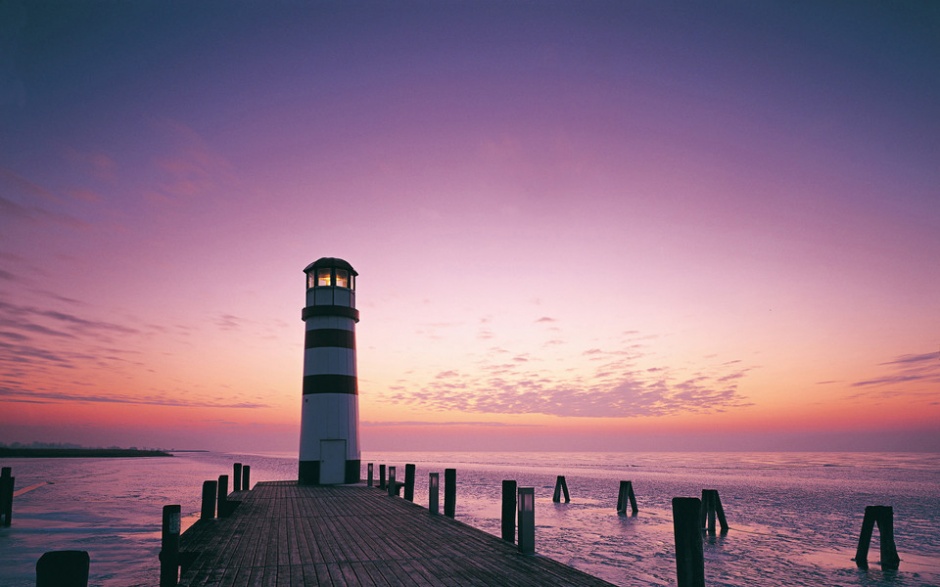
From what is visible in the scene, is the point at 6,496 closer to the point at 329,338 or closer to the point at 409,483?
the point at 329,338

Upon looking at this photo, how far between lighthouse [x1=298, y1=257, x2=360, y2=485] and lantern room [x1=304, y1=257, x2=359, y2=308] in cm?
4

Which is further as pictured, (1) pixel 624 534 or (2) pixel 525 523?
(1) pixel 624 534

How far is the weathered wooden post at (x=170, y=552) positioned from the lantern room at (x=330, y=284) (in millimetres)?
14617

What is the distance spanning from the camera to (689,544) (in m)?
7.25

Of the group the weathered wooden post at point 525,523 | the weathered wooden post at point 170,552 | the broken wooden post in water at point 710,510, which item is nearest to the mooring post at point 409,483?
the weathered wooden post at point 525,523

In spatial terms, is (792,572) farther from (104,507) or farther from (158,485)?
(158,485)

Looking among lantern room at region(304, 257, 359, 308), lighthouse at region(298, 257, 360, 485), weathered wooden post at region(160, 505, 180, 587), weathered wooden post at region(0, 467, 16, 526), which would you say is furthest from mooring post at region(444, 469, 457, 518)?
weathered wooden post at region(0, 467, 16, 526)

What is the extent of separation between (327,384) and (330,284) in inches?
158

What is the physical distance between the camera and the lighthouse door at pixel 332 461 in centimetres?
2177

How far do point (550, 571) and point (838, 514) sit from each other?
82.0 ft

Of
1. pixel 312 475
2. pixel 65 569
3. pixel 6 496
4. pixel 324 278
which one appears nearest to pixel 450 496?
pixel 312 475

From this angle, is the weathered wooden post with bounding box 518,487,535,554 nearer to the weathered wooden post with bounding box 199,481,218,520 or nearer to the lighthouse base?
the weathered wooden post with bounding box 199,481,218,520

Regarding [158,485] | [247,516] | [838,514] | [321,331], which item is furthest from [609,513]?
[158,485]

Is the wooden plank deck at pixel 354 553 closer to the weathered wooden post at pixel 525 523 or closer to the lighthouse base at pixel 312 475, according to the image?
the weathered wooden post at pixel 525 523
